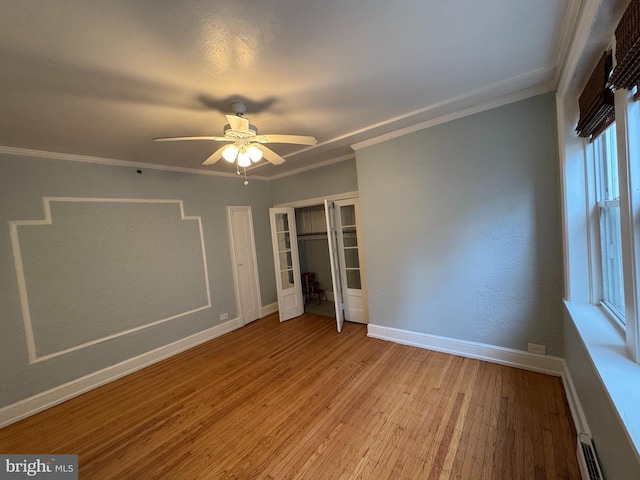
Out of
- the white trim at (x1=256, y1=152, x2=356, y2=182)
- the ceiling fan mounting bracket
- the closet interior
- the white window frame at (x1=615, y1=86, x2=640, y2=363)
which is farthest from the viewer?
the closet interior

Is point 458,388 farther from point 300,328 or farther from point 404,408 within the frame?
point 300,328

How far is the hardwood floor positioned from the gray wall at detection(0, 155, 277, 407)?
0.48 metres

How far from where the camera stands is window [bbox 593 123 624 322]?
60.2 inches

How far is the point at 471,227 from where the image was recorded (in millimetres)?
2496

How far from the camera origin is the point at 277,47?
1390 millimetres

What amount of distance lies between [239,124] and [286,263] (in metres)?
3.10

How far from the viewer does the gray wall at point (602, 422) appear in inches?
35.5

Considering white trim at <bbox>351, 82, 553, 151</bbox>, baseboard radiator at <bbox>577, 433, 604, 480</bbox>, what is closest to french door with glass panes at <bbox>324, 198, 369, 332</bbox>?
white trim at <bbox>351, 82, 553, 151</bbox>

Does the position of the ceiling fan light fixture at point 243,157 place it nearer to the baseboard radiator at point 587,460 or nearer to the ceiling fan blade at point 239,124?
the ceiling fan blade at point 239,124

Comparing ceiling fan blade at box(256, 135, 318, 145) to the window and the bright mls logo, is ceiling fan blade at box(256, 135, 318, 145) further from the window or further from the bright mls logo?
the bright mls logo

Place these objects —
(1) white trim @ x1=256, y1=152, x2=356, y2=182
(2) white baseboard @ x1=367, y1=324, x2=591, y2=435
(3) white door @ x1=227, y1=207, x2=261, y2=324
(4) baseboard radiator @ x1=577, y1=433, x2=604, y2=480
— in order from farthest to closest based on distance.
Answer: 1. (3) white door @ x1=227, y1=207, x2=261, y2=324
2. (1) white trim @ x1=256, y1=152, x2=356, y2=182
3. (2) white baseboard @ x1=367, y1=324, x2=591, y2=435
4. (4) baseboard radiator @ x1=577, y1=433, x2=604, y2=480

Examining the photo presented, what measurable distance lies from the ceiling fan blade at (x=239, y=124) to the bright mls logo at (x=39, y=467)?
266 centimetres

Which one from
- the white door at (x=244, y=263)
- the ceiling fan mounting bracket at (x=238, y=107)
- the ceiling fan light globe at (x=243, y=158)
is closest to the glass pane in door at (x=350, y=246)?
the white door at (x=244, y=263)

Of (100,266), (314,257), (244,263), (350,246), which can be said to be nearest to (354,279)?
(350,246)
